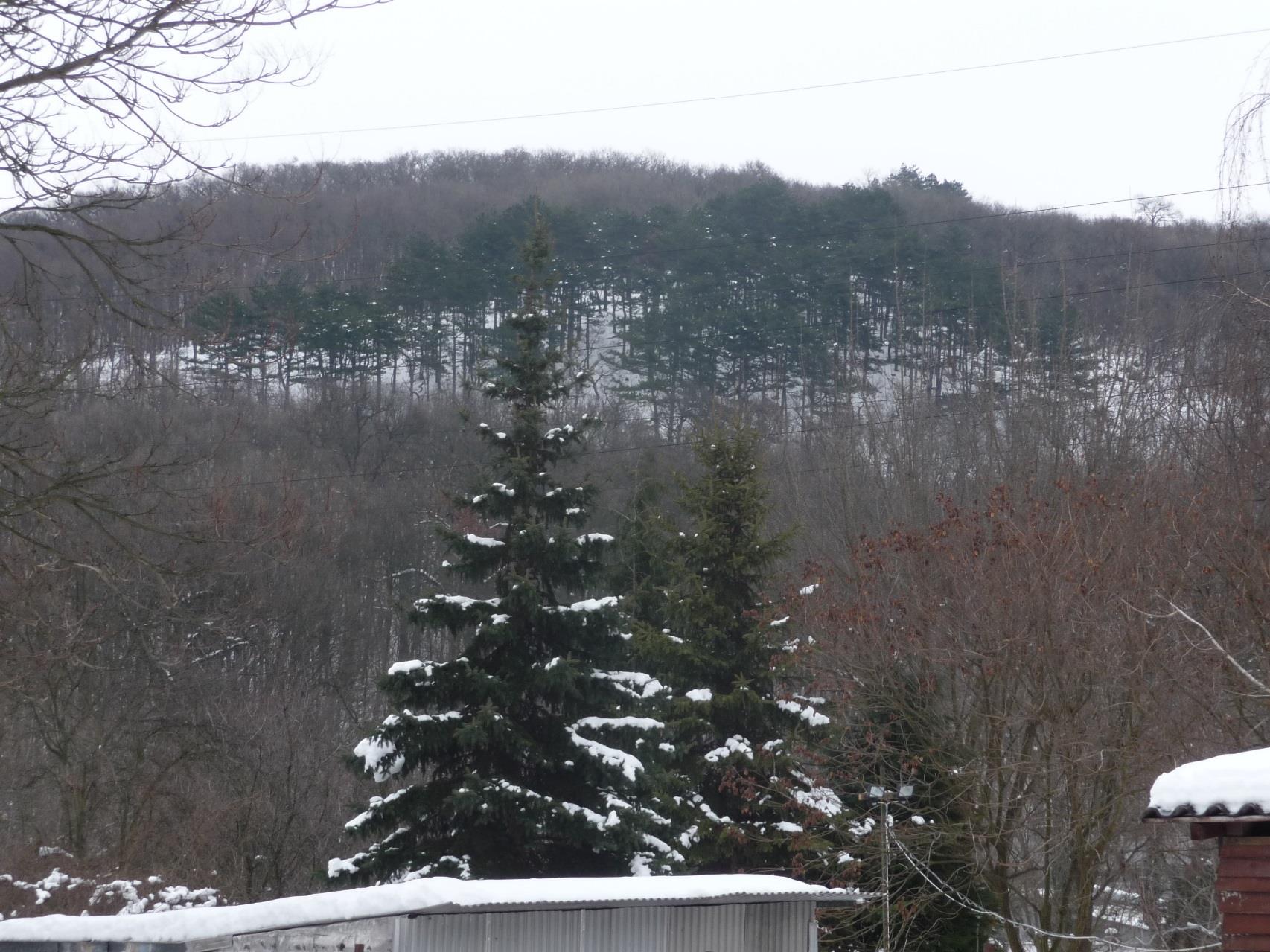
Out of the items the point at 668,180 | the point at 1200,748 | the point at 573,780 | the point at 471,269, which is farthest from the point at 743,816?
the point at 668,180

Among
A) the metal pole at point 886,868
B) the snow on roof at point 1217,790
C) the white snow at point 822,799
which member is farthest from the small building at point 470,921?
the snow on roof at point 1217,790

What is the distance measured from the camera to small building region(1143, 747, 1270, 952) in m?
6.51

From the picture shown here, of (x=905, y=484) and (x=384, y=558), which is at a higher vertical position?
(x=905, y=484)

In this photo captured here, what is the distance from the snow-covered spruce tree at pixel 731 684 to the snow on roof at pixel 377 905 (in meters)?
6.18

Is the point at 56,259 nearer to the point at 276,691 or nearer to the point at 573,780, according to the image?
the point at 573,780

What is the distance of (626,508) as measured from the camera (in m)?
33.4

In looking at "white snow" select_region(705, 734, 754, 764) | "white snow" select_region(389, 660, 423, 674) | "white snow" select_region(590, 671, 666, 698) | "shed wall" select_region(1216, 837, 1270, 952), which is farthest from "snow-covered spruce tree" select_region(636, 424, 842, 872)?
"shed wall" select_region(1216, 837, 1270, 952)

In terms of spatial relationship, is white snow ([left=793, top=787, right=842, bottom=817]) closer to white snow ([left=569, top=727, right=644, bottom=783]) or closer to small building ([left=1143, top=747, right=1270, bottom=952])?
white snow ([left=569, top=727, right=644, bottom=783])

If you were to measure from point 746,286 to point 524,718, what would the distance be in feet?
110

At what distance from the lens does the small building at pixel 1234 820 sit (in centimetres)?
651

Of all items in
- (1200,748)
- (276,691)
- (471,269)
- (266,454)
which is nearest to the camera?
(1200,748)

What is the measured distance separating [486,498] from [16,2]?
12634 mm

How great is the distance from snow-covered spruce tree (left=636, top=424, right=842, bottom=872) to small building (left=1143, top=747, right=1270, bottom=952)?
10.8m

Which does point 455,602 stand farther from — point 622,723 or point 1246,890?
point 1246,890
